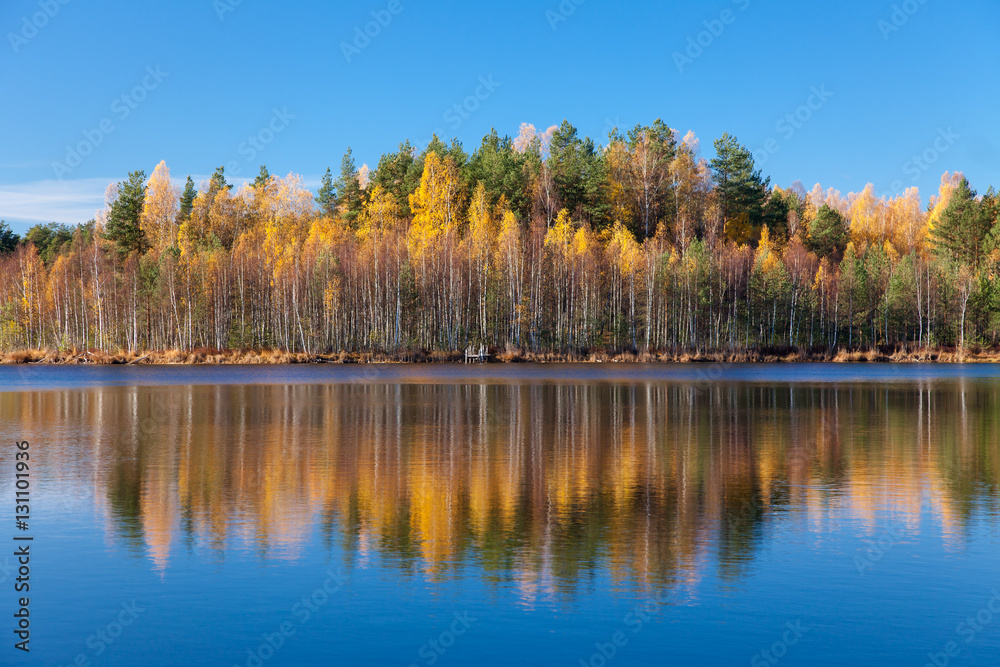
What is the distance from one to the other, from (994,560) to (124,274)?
84.0 metres

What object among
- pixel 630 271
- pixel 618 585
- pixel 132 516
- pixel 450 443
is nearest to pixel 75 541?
pixel 132 516

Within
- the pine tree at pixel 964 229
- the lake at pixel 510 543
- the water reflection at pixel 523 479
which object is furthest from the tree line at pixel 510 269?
the lake at pixel 510 543

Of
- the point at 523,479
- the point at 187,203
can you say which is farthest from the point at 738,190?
the point at 523,479

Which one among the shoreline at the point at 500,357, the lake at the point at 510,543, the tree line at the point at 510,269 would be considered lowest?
the lake at the point at 510,543

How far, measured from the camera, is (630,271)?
7825cm

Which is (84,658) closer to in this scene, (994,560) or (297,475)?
(297,475)

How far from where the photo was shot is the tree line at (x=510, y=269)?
252 feet

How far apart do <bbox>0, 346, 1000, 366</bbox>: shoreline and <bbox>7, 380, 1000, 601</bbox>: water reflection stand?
133ft

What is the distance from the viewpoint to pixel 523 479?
17484mm

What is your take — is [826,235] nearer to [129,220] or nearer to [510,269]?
[510,269]

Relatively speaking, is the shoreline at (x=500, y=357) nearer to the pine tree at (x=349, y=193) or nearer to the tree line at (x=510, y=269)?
the tree line at (x=510, y=269)

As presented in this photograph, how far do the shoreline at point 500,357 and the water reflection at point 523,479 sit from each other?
40.5 meters

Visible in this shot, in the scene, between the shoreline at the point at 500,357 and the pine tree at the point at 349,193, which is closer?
the shoreline at the point at 500,357

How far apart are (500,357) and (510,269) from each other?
792 cm
